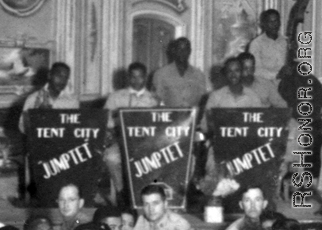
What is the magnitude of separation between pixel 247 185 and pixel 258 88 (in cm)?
98

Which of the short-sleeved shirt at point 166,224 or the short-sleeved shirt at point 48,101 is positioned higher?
the short-sleeved shirt at point 48,101

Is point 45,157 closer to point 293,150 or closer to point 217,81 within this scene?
point 293,150

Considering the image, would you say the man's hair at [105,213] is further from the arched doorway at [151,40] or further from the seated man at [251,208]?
the arched doorway at [151,40]

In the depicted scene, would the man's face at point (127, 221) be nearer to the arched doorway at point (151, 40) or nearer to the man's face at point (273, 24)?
the man's face at point (273, 24)

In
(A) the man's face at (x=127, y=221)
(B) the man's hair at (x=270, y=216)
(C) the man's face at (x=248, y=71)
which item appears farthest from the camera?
(C) the man's face at (x=248, y=71)

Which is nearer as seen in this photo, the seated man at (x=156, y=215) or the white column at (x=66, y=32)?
the seated man at (x=156, y=215)

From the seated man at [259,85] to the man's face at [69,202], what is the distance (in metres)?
1.70

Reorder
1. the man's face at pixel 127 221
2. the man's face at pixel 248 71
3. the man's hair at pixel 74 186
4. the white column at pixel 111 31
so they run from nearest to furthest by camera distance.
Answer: the man's face at pixel 127 221 < the man's hair at pixel 74 186 < the man's face at pixel 248 71 < the white column at pixel 111 31

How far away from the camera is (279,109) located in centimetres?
714

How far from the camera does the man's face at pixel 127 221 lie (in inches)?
267

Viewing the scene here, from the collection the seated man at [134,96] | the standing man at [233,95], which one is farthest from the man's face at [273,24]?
the seated man at [134,96]

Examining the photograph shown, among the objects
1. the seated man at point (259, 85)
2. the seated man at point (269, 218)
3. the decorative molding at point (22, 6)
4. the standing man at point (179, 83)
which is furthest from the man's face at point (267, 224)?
the decorative molding at point (22, 6)

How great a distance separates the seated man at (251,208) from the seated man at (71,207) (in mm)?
1089

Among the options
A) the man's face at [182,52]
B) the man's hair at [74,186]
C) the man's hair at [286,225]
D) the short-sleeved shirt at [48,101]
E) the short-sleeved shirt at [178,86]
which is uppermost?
the man's face at [182,52]
